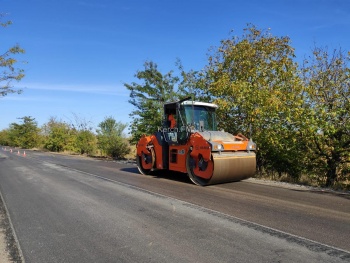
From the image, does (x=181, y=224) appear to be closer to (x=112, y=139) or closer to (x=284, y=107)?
(x=284, y=107)

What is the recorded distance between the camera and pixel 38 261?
4.53 meters

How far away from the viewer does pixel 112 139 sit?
29.7 m

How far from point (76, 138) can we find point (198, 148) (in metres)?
32.5

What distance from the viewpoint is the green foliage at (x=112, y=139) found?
29.6 m

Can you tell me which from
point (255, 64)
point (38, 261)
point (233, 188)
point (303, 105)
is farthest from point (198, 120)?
point (38, 261)

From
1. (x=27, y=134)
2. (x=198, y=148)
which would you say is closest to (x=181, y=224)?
(x=198, y=148)

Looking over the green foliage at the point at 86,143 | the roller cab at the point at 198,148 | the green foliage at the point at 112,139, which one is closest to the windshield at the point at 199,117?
the roller cab at the point at 198,148

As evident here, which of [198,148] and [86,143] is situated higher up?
[86,143]

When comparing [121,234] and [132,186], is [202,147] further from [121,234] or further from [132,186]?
[121,234]

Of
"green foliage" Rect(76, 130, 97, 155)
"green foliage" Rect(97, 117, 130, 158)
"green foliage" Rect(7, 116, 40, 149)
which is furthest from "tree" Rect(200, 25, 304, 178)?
"green foliage" Rect(7, 116, 40, 149)

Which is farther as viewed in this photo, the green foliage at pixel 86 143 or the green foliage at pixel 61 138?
the green foliage at pixel 61 138

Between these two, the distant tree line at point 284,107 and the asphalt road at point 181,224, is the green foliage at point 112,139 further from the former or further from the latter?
the asphalt road at point 181,224

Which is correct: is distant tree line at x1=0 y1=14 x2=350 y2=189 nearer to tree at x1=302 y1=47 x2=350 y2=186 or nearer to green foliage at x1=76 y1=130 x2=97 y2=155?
tree at x1=302 y1=47 x2=350 y2=186

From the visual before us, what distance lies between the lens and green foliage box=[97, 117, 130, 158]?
97.1 ft
